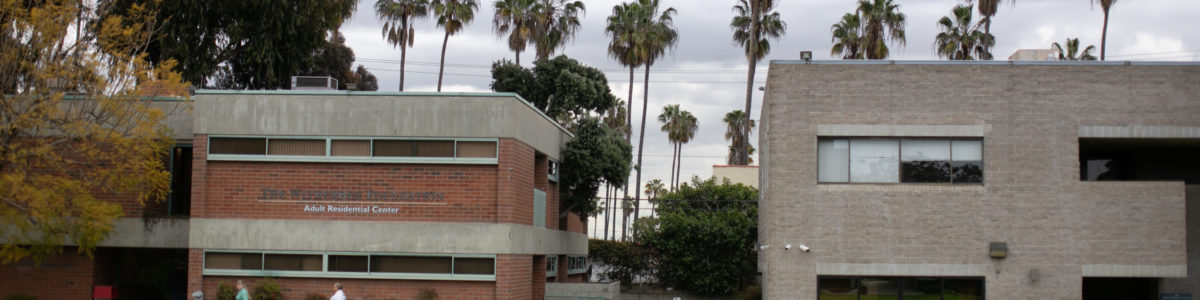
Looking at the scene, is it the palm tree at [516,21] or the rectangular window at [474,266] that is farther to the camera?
the palm tree at [516,21]

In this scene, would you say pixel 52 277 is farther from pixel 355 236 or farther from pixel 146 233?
pixel 355 236

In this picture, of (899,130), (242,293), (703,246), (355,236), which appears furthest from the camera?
(703,246)

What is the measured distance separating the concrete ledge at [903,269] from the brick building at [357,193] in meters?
7.12

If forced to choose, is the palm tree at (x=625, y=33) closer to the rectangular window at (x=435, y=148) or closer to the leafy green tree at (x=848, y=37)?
the leafy green tree at (x=848, y=37)

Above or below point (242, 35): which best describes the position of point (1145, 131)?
below

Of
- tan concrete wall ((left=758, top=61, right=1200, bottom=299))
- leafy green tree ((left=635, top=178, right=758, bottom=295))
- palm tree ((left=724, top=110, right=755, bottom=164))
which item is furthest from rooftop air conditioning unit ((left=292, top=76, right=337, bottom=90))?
palm tree ((left=724, top=110, right=755, bottom=164))

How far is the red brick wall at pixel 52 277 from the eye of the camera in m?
25.8

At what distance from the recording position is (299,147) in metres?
24.7

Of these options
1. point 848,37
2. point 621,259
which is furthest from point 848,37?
point 621,259

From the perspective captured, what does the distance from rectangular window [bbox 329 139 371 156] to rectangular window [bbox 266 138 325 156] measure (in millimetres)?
255

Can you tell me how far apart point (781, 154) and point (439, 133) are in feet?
25.1

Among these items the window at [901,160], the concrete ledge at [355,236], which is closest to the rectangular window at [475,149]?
the concrete ledge at [355,236]

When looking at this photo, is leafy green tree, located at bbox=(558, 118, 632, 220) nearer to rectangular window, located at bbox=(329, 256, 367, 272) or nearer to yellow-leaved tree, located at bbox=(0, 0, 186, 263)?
rectangular window, located at bbox=(329, 256, 367, 272)

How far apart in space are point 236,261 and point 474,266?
550cm
